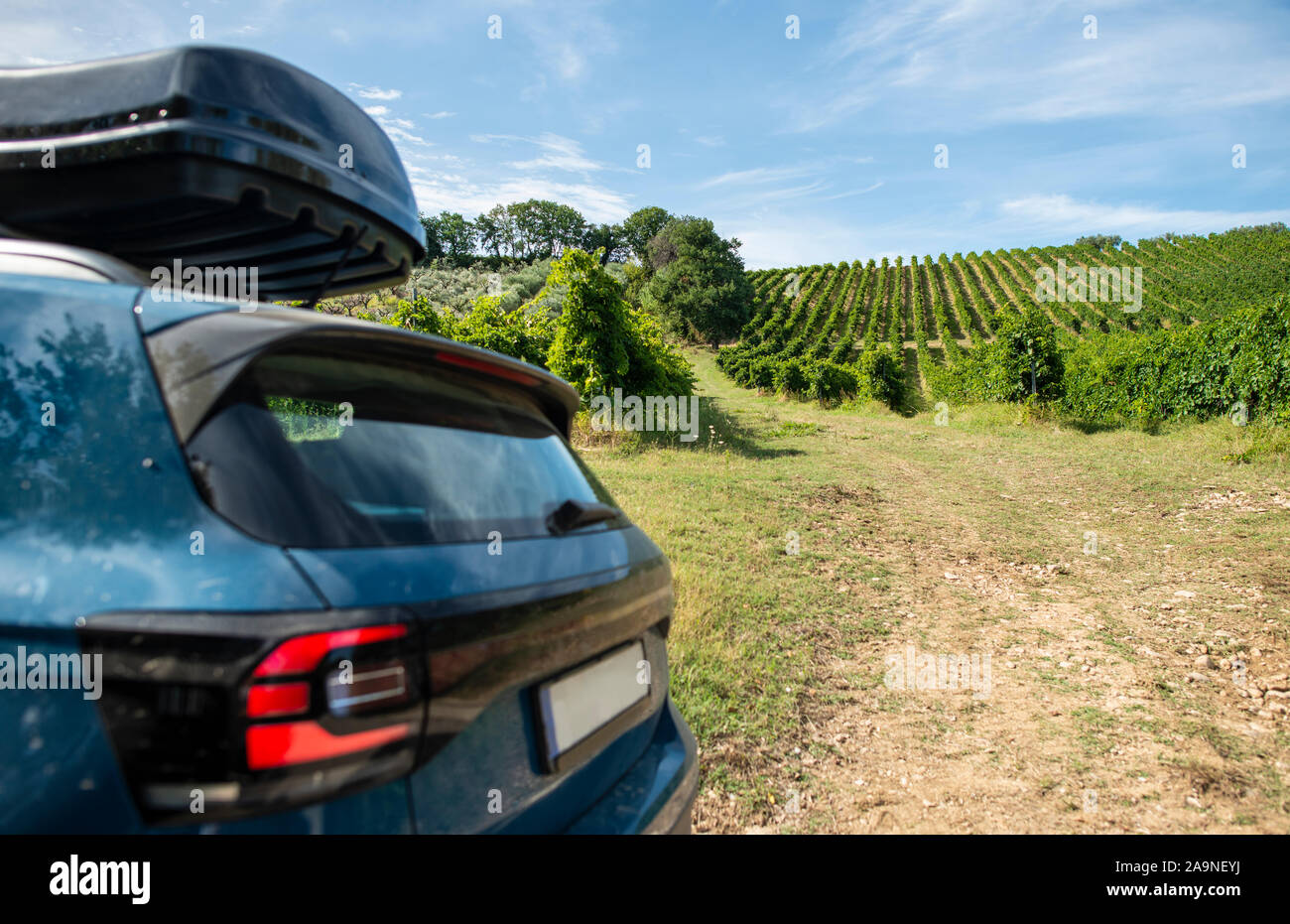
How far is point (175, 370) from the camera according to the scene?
1178mm

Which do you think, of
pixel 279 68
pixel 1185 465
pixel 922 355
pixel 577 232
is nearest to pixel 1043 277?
pixel 922 355

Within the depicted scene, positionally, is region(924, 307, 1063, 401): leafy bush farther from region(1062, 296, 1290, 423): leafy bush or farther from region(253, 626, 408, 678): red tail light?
region(253, 626, 408, 678): red tail light

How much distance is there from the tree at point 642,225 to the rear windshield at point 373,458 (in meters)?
101

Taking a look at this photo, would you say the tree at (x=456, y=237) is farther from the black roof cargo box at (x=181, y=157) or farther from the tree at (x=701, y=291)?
the black roof cargo box at (x=181, y=157)

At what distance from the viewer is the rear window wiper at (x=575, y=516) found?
1.62 m

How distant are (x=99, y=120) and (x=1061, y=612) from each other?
6560mm

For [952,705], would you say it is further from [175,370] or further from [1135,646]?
[175,370]

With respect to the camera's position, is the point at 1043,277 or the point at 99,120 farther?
the point at 1043,277

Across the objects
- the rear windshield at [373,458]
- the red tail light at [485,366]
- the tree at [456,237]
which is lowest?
the rear windshield at [373,458]

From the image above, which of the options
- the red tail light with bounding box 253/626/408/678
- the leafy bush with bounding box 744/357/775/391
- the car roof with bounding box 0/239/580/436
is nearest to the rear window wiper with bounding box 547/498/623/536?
the car roof with bounding box 0/239/580/436

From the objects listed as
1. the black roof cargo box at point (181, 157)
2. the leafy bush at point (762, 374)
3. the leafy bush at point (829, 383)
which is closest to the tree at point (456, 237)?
the leafy bush at point (762, 374)

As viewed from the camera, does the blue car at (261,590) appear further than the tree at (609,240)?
No

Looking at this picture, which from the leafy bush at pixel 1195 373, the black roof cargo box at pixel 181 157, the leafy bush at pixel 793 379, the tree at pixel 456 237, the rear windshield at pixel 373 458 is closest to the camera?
the rear windshield at pixel 373 458

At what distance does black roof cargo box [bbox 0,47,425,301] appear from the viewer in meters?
1.83
